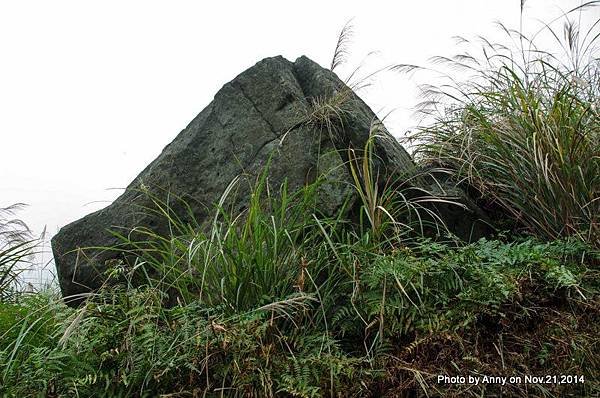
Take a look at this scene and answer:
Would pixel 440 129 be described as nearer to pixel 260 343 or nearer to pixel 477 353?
pixel 477 353

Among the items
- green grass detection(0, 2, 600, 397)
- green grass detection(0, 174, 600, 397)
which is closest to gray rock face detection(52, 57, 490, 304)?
green grass detection(0, 2, 600, 397)

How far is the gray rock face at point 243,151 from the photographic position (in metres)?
3.62

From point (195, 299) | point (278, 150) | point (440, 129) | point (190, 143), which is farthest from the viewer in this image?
point (440, 129)

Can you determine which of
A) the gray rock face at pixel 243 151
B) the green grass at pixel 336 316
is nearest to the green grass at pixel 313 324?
the green grass at pixel 336 316

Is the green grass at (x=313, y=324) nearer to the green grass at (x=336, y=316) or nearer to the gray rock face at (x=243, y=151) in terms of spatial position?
the green grass at (x=336, y=316)

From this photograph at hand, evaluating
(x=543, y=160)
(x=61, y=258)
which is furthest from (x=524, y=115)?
(x=61, y=258)

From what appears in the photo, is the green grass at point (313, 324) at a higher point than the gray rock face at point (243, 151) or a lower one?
lower

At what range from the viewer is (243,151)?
12.5ft

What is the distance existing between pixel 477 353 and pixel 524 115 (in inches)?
72.1

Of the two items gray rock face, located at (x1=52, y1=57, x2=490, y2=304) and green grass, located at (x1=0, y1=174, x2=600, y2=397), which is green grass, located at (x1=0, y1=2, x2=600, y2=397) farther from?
gray rock face, located at (x1=52, y1=57, x2=490, y2=304)

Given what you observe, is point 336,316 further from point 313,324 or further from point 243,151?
point 243,151

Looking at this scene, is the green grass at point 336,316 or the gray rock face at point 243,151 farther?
the gray rock face at point 243,151

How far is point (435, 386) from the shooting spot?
2.33m

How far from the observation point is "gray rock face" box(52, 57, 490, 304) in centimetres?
362
